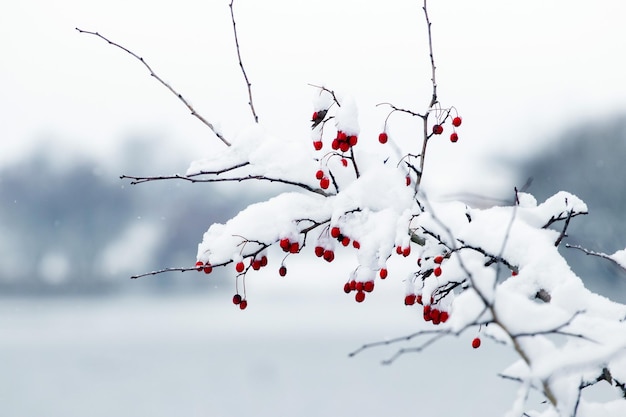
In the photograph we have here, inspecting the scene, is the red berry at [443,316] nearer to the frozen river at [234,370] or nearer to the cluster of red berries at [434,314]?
the cluster of red berries at [434,314]

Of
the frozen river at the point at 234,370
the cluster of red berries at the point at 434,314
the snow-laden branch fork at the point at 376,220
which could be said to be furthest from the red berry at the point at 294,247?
the frozen river at the point at 234,370

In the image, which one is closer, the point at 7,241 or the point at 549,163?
the point at 549,163

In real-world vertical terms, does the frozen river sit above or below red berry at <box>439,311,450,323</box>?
above

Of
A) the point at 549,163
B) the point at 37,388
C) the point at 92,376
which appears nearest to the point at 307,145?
the point at 37,388

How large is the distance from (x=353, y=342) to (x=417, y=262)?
16.2 metres

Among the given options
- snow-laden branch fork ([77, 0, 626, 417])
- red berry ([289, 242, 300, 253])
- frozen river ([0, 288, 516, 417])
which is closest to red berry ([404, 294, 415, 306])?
snow-laden branch fork ([77, 0, 626, 417])

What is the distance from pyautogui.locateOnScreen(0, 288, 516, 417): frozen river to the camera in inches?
409

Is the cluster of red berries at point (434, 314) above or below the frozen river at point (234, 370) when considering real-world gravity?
below

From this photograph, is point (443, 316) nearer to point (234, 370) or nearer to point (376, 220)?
point (376, 220)

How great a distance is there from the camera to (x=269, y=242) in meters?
1.95

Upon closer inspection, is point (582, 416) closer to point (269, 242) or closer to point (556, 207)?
point (556, 207)

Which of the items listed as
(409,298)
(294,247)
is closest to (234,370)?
(409,298)

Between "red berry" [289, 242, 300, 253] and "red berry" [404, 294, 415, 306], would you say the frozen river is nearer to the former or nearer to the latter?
"red berry" [404, 294, 415, 306]

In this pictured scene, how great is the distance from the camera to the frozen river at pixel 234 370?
409 inches
